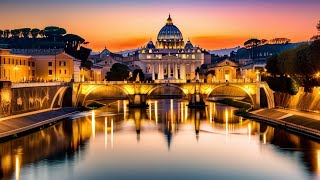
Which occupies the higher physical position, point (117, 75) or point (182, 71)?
point (182, 71)

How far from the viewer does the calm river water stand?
1625 inches

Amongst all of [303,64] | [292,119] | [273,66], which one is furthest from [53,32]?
[292,119]

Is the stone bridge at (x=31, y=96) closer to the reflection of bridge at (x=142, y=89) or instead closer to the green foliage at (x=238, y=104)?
the reflection of bridge at (x=142, y=89)

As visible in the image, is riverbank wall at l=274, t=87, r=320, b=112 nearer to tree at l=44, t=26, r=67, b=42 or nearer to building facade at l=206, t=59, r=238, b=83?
tree at l=44, t=26, r=67, b=42

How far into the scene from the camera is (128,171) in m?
42.1

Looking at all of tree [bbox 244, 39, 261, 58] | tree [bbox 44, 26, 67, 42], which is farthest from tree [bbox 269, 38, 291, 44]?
tree [bbox 44, 26, 67, 42]

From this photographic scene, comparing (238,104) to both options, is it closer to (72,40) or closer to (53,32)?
(72,40)

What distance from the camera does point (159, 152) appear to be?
50094mm

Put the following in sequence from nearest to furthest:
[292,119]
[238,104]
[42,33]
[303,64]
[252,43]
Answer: [292,119]
[303,64]
[238,104]
[42,33]
[252,43]

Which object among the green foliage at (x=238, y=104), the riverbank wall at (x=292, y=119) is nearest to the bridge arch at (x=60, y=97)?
the riverbank wall at (x=292, y=119)

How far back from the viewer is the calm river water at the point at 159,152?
41.3 metres

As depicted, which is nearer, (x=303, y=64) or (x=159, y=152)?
(x=159, y=152)

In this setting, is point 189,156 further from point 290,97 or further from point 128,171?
point 290,97

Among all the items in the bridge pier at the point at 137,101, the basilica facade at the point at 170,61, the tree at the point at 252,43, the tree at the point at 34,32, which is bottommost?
the bridge pier at the point at 137,101
